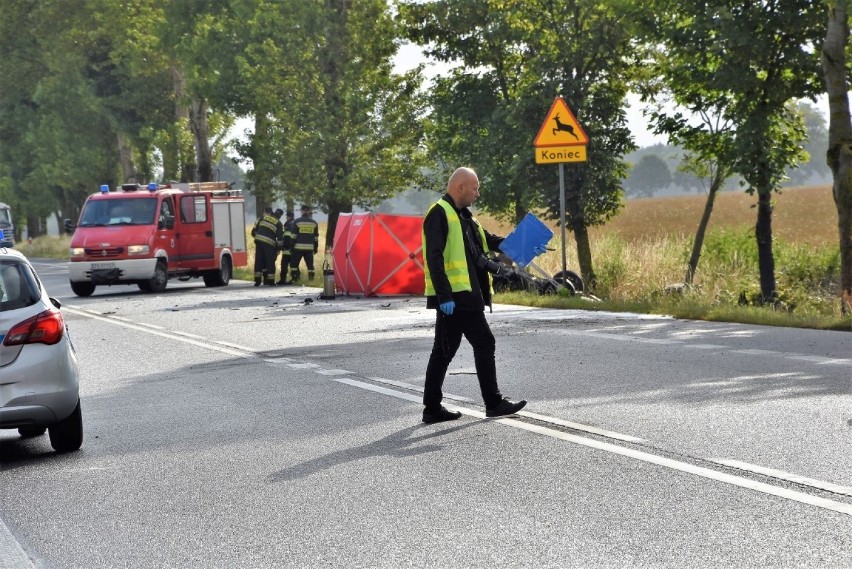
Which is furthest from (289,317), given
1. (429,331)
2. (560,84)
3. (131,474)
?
(131,474)

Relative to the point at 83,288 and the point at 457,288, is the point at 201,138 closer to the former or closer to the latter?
the point at 83,288

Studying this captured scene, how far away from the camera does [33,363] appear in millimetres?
8969

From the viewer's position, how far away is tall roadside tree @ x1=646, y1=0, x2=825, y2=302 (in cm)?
2123

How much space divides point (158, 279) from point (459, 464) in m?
24.1

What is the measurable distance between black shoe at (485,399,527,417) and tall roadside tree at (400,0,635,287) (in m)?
17.4

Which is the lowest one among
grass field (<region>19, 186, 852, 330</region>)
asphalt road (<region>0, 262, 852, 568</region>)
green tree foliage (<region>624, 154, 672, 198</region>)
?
asphalt road (<region>0, 262, 852, 568</region>)

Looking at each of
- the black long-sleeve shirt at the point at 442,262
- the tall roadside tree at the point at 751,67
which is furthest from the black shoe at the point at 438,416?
the tall roadside tree at the point at 751,67

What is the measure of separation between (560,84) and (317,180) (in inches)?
579

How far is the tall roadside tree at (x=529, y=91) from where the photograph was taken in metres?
28.7

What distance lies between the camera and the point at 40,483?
823cm

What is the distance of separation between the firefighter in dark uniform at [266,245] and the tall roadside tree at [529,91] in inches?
170

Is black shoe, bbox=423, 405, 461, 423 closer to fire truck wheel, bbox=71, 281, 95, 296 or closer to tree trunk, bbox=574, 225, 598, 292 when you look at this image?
tree trunk, bbox=574, 225, 598, 292

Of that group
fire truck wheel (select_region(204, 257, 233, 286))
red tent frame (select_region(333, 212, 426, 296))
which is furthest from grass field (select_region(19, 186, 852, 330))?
red tent frame (select_region(333, 212, 426, 296))

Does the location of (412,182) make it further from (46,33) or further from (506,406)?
(506,406)
